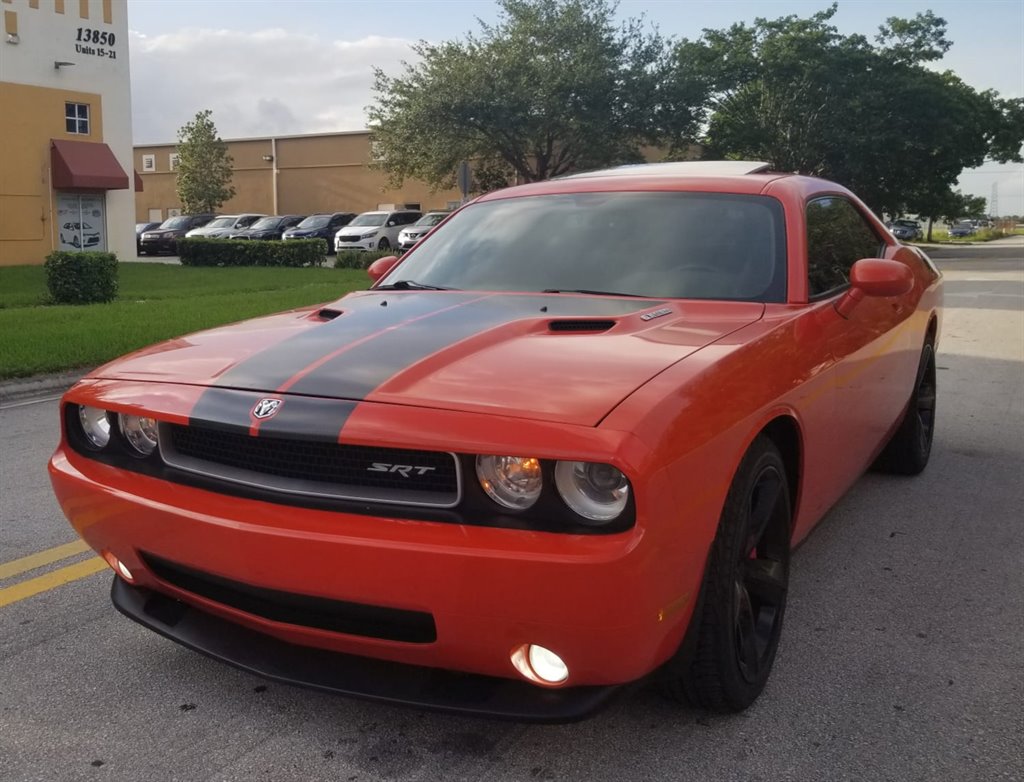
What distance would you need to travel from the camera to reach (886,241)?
16.3 ft

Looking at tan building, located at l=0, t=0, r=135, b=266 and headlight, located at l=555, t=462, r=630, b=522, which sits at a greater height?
tan building, located at l=0, t=0, r=135, b=266

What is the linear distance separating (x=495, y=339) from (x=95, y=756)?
1.44 meters

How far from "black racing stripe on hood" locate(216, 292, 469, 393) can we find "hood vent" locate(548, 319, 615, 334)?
43 centimetres

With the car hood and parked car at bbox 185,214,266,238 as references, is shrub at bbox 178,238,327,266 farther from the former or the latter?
the car hood

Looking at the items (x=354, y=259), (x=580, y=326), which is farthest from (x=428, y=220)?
(x=580, y=326)

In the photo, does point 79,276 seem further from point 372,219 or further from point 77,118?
point 372,219

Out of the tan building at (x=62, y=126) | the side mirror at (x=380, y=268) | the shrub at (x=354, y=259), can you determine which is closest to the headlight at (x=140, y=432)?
the side mirror at (x=380, y=268)

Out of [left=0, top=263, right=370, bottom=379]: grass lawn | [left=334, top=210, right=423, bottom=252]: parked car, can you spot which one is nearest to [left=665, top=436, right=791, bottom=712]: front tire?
[left=0, top=263, right=370, bottom=379]: grass lawn

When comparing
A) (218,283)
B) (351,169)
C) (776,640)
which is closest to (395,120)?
(351,169)

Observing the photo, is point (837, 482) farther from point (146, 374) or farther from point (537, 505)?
point (146, 374)

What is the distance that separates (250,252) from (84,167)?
516 cm

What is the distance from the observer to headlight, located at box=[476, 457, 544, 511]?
7.00ft

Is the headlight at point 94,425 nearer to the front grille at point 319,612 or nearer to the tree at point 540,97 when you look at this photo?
the front grille at point 319,612

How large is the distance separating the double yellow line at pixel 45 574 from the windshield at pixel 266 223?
34096mm
